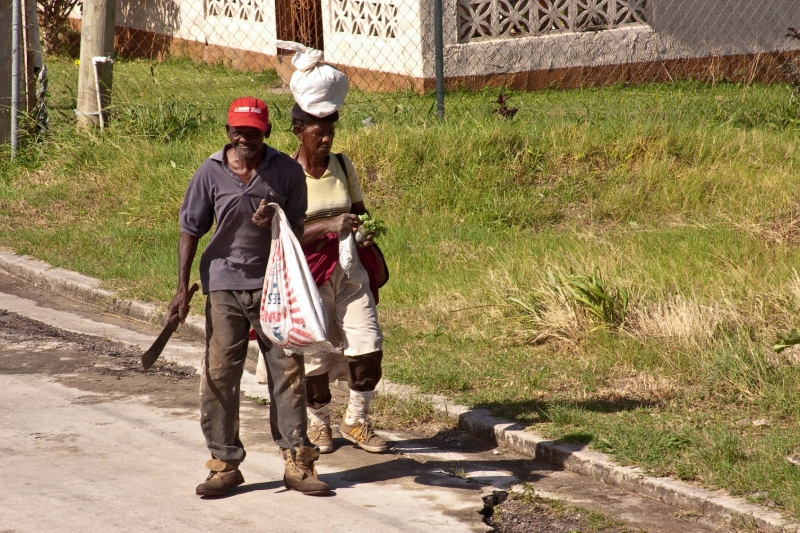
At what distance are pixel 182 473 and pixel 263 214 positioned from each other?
131 centimetres

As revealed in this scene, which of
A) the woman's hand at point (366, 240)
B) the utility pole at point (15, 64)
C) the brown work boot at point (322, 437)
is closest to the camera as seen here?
the woman's hand at point (366, 240)

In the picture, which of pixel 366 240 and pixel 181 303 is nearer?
pixel 181 303

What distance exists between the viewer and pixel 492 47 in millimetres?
13875

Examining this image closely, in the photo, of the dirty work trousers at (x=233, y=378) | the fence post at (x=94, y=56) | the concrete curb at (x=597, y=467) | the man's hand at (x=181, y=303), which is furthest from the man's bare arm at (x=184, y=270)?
the fence post at (x=94, y=56)

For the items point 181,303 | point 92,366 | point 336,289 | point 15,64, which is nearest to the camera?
point 181,303

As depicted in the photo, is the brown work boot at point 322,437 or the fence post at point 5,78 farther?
the fence post at point 5,78

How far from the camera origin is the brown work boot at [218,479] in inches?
182

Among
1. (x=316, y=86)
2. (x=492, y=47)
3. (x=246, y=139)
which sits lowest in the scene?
(x=246, y=139)

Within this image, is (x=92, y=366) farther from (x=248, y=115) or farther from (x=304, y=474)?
(x=248, y=115)

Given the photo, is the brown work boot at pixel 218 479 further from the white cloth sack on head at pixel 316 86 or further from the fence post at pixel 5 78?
the fence post at pixel 5 78

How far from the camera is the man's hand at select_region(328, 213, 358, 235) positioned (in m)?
4.87

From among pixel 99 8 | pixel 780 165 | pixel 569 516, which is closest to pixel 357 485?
pixel 569 516

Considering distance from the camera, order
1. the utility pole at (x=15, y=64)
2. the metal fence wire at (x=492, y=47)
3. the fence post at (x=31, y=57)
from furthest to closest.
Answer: the metal fence wire at (x=492, y=47)
the fence post at (x=31, y=57)
the utility pole at (x=15, y=64)

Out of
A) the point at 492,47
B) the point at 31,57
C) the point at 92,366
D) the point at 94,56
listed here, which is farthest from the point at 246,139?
the point at 492,47
